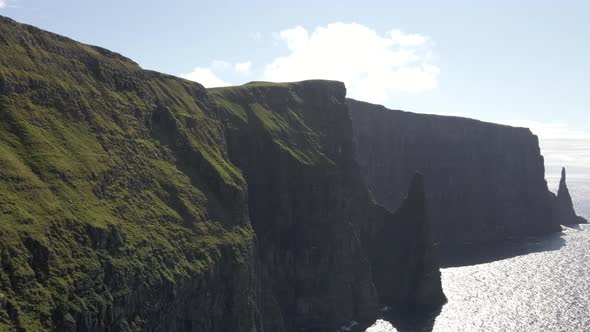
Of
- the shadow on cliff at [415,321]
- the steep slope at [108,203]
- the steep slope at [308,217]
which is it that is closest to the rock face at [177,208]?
the steep slope at [108,203]

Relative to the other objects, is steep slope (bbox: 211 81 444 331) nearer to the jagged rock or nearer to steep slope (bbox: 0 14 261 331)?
the jagged rock

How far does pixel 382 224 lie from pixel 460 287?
29817mm

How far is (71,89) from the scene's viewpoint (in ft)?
296

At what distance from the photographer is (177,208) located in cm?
9750

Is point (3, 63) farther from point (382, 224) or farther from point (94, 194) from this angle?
point (382, 224)

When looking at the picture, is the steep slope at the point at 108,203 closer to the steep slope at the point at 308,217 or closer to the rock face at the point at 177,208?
the rock face at the point at 177,208

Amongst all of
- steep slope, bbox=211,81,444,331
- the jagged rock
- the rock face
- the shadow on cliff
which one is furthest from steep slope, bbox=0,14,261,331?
the jagged rock

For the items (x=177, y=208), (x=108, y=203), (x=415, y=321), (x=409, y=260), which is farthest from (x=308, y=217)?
(x=108, y=203)

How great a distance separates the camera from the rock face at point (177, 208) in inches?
2633

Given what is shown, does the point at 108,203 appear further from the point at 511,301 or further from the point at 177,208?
the point at 511,301

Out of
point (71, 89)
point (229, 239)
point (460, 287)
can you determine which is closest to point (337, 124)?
point (460, 287)

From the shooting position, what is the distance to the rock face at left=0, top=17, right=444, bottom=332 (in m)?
66.9

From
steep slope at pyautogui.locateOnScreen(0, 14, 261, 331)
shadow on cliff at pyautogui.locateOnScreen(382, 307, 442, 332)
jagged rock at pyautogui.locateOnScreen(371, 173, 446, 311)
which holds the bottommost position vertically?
shadow on cliff at pyautogui.locateOnScreen(382, 307, 442, 332)

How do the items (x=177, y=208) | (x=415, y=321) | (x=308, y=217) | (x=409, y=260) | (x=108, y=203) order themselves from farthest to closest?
(x=409, y=260)
(x=308, y=217)
(x=415, y=321)
(x=177, y=208)
(x=108, y=203)
